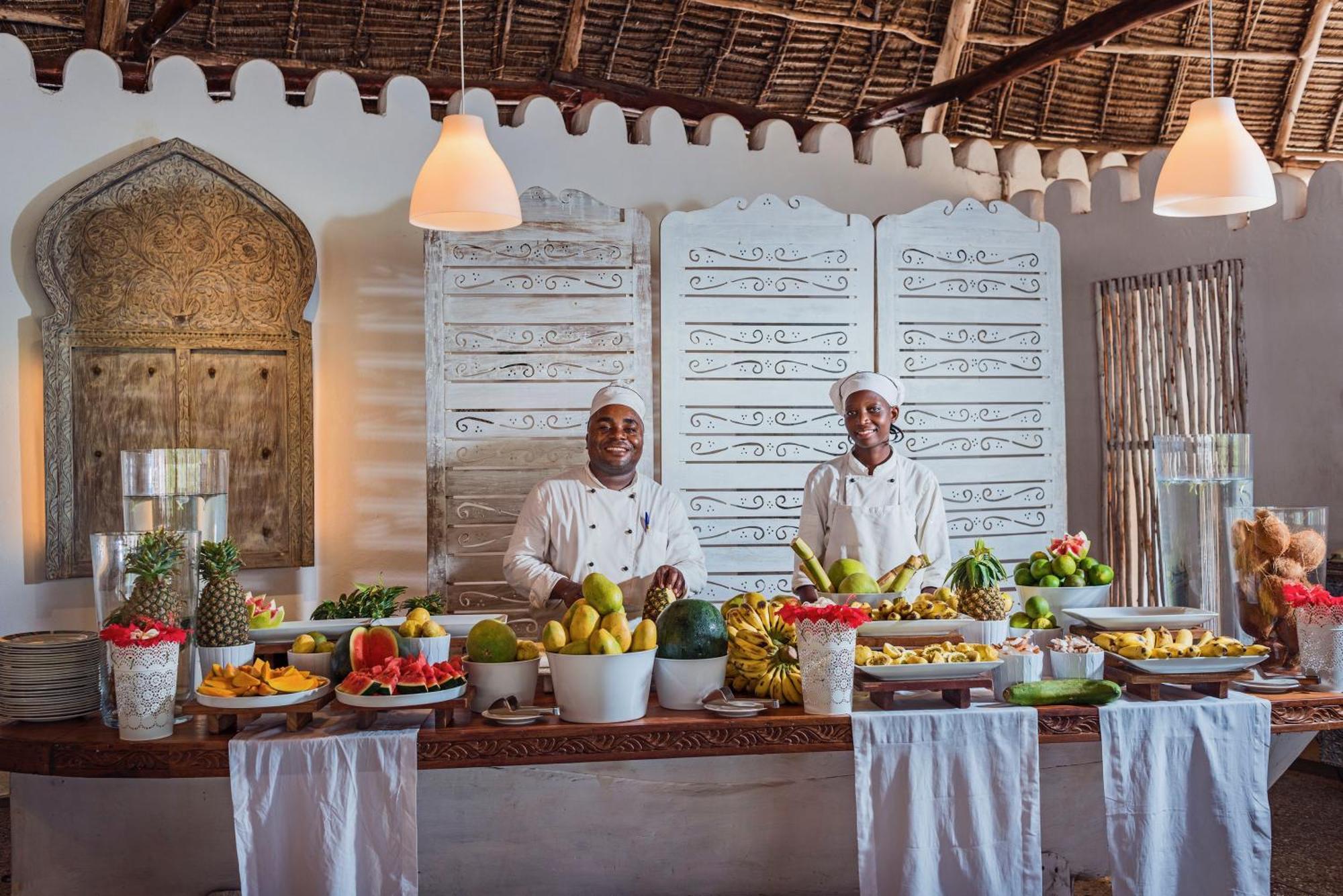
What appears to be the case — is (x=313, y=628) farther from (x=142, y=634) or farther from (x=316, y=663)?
(x=142, y=634)

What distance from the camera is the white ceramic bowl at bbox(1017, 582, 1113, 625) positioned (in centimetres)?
385

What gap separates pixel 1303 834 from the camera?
5051 mm

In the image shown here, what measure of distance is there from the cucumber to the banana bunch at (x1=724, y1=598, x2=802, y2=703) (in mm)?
576

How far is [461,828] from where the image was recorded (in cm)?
328

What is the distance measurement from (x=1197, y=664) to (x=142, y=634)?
268 cm

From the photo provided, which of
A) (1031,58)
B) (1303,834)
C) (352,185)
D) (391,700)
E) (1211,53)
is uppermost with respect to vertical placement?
(1031,58)

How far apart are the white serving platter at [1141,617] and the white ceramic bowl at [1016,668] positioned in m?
0.55

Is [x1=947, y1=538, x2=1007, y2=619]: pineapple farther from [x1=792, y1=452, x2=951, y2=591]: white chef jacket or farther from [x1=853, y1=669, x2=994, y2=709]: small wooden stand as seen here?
[x1=792, y1=452, x2=951, y2=591]: white chef jacket

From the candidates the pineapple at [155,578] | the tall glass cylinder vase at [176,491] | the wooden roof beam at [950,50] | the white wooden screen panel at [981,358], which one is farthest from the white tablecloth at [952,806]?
the wooden roof beam at [950,50]

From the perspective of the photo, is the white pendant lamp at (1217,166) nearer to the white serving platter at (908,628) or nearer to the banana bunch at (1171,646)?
the banana bunch at (1171,646)

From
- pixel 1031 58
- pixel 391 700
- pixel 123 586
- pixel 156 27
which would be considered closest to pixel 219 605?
pixel 123 586

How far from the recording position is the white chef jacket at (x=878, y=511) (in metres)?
5.04

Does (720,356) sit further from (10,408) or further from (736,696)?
(10,408)

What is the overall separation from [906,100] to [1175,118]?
2084mm
